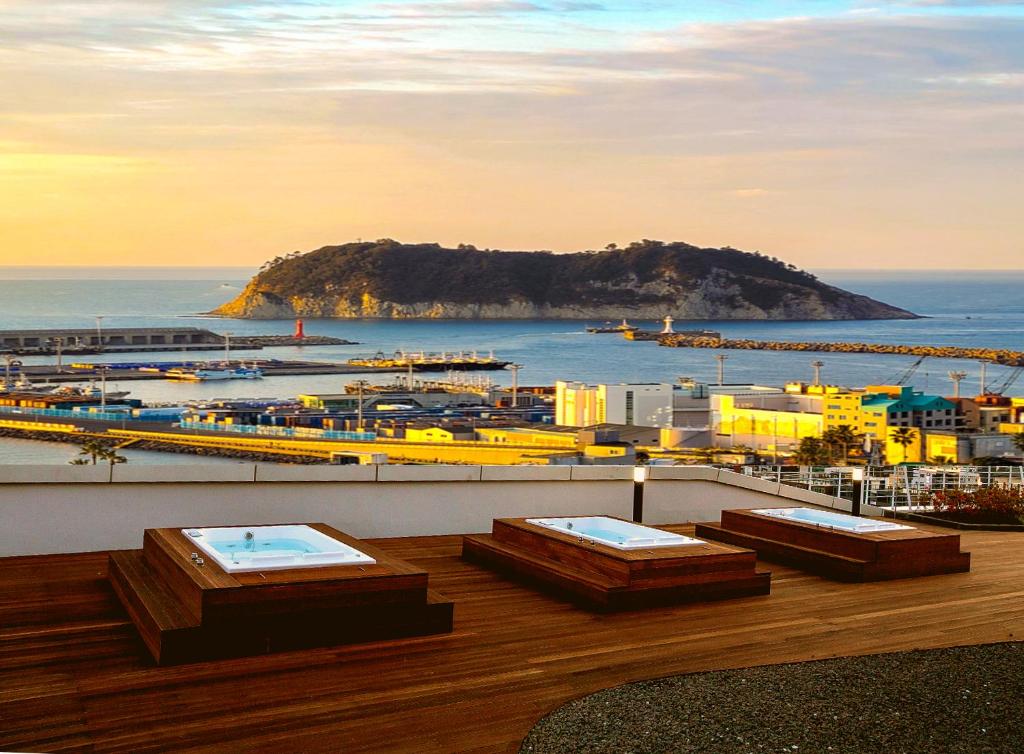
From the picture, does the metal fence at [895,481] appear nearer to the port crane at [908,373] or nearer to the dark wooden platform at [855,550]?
the dark wooden platform at [855,550]

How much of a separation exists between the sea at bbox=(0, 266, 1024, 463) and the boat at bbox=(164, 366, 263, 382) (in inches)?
13.7

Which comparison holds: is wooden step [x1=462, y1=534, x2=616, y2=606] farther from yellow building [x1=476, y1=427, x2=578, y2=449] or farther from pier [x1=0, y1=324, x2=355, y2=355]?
pier [x1=0, y1=324, x2=355, y2=355]

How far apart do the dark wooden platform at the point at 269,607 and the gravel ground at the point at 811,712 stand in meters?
0.79

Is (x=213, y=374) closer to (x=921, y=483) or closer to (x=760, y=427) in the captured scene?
(x=760, y=427)

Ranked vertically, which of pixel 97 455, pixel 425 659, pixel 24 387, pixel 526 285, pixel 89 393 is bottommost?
pixel 89 393

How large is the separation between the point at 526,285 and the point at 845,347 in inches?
800

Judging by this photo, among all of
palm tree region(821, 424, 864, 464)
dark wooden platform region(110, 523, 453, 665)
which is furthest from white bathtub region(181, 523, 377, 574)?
palm tree region(821, 424, 864, 464)

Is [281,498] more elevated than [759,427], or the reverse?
[281,498]

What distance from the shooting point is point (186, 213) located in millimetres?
22094

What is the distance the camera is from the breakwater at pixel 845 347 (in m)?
60.4

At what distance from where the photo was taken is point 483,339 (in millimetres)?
53312

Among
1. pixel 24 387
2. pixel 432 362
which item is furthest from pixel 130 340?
pixel 24 387

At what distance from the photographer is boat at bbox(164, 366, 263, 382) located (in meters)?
35.8

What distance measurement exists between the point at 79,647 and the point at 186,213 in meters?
20.2
